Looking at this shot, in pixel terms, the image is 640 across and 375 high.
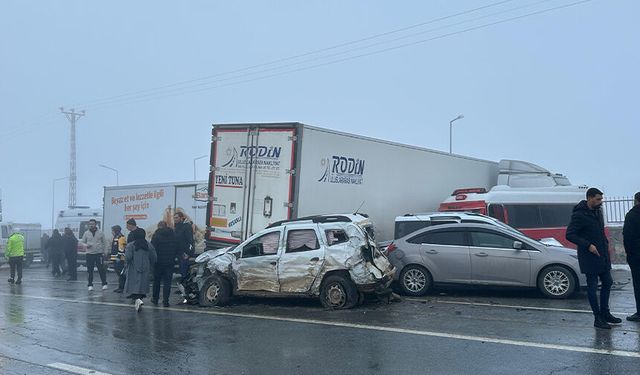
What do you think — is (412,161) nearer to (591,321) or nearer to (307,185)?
(307,185)

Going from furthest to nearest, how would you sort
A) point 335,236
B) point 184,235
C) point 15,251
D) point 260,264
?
point 15,251 → point 184,235 → point 260,264 → point 335,236

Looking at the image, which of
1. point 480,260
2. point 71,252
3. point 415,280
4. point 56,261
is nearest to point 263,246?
point 415,280

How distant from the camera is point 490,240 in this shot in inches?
454

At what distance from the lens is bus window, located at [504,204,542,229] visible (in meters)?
15.5

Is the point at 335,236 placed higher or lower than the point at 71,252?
higher

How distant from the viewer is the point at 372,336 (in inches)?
317

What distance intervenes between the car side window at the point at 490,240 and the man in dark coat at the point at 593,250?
11.0 feet

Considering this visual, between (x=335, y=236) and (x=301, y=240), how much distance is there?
0.64 m

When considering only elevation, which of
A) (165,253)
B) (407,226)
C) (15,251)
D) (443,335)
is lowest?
(443,335)

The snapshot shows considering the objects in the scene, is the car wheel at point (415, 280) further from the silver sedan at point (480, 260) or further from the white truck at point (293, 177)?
the white truck at point (293, 177)

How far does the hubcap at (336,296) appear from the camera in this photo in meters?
10.3

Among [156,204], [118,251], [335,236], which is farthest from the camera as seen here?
[156,204]

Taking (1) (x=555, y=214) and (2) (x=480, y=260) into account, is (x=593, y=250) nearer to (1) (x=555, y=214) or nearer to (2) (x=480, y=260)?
(2) (x=480, y=260)

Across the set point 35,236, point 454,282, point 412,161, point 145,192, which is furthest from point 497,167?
point 35,236
